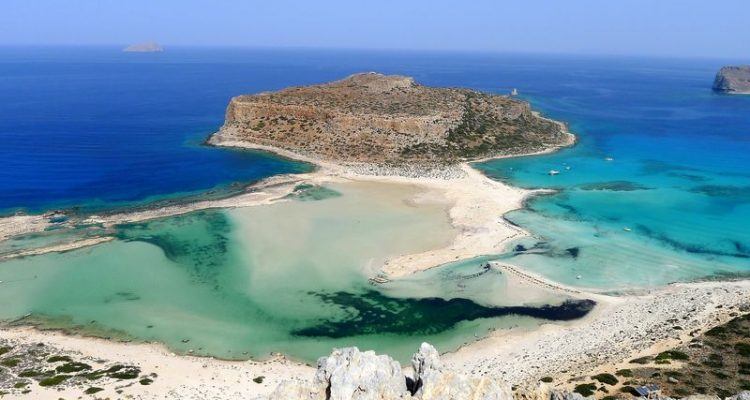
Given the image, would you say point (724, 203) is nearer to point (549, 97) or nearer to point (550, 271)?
point (550, 271)

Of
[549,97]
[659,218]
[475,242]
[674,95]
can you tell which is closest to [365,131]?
[475,242]

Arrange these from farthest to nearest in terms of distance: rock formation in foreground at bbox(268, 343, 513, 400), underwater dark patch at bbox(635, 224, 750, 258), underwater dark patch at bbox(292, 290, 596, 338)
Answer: underwater dark patch at bbox(635, 224, 750, 258) → underwater dark patch at bbox(292, 290, 596, 338) → rock formation in foreground at bbox(268, 343, 513, 400)

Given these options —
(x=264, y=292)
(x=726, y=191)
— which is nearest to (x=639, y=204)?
(x=726, y=191)

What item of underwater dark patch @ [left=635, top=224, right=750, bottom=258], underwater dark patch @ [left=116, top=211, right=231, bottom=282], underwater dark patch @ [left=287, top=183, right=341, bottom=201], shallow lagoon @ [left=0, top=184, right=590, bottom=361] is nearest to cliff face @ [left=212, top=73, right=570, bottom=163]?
underwater dark patch @ [left=287, top=183, right=341, bottom=201]

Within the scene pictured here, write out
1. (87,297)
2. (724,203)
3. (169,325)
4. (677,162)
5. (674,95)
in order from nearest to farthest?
1. (169,325)
2. (87,297)
3. (724,203)
4. (677,162)
5. (674,95)

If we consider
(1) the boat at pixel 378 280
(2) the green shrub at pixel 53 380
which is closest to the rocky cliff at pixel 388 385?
(2) the green shrub at pixel 53 380

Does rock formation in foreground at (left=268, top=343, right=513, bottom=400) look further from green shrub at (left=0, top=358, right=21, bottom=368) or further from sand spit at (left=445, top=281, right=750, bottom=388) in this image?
green shrub at (left=0, top=358, right=21, bottom=368)

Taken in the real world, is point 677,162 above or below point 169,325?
above
